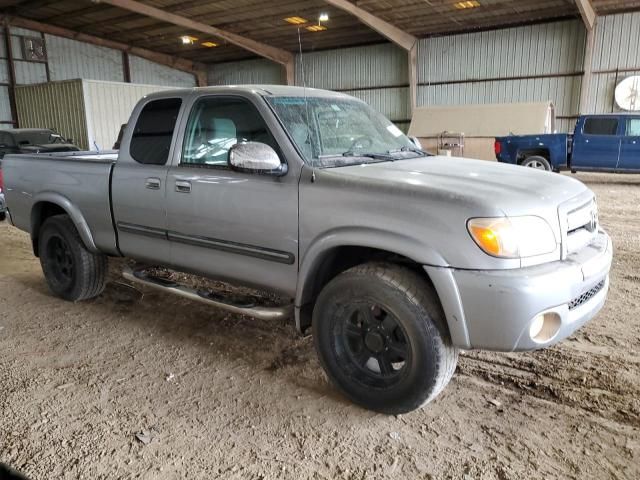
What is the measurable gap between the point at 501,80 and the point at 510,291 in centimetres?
1968

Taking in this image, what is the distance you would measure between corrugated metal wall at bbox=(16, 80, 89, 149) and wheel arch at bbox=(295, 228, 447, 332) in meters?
13.7

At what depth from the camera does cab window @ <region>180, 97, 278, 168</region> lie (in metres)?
3.49

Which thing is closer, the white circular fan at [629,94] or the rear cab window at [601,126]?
the rear cab window at [601,126]

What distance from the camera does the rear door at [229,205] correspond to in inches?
127

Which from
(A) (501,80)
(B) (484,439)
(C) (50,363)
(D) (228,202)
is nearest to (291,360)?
(D) (228,202)

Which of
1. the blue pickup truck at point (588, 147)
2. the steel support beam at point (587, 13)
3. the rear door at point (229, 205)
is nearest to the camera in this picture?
the rear door at point (229, 205)

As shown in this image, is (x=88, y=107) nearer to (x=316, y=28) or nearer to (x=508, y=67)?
(x=316, y=28)

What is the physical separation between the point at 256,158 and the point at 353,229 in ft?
2.40

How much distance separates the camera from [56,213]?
5.02 metres

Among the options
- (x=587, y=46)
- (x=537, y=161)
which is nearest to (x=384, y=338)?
(x=537, y=161)

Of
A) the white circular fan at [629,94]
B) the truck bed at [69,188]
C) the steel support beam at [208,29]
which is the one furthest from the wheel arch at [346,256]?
the white circular fan at [629,94]

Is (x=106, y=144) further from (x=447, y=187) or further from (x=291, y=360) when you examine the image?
(x=447, y=187)

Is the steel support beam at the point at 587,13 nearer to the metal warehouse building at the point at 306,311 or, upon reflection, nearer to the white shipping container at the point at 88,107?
the white shipping container at the point at 88,107

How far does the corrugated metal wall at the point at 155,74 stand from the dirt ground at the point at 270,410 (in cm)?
2454
